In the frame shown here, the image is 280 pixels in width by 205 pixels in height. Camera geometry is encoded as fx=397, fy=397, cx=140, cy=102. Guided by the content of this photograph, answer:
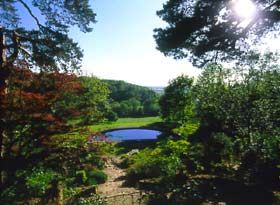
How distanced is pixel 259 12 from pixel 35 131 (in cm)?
637

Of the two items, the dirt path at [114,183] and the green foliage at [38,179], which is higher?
the green foliage at [38,179]

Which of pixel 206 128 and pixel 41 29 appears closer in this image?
pixel 41 29

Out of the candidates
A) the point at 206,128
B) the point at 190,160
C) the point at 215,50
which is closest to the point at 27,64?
the point at 215,50

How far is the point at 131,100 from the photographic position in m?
75.9

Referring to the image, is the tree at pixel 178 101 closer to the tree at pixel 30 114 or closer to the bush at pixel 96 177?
the bush at pixel 96 177

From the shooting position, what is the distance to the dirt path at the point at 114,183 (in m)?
17.9

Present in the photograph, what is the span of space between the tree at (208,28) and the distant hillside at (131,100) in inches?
2201

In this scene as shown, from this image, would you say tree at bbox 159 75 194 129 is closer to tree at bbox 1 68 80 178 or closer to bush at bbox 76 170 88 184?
bush at bbox 76 170 88 184

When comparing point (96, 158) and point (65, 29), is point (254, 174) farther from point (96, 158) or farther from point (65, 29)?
point (65, 29)

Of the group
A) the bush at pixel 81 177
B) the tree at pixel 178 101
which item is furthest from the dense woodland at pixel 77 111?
the tree at pixel 178 101

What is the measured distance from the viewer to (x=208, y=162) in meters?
20.8

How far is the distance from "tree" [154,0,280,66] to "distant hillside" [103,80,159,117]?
55.9 metres

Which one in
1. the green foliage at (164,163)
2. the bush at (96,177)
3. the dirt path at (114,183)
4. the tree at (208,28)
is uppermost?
the tree at (208,28)

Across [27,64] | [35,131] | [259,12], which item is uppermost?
[259,12]
